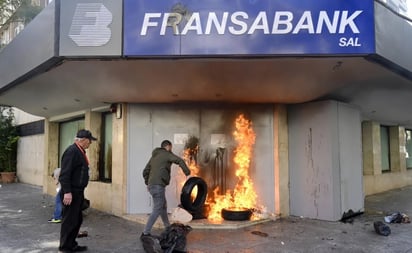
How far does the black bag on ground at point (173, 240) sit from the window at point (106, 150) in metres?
4.95

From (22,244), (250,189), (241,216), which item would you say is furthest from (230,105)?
(22,244)

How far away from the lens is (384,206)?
1072 centimetres

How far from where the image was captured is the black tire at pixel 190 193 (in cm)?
754

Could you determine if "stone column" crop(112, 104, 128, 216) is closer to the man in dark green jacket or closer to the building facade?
the building facade

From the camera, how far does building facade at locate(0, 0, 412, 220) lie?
19.1 ft

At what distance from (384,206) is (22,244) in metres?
9.64

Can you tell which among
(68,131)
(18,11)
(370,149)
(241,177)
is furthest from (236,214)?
(18,11)

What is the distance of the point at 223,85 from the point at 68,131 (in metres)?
8.13

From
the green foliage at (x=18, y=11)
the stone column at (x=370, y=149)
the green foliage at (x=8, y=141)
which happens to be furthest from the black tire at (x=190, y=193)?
the green foliage at (x=8, y=141)

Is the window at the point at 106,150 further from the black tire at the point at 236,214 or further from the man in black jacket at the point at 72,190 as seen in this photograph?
the man in black jacket at the point at 72,190

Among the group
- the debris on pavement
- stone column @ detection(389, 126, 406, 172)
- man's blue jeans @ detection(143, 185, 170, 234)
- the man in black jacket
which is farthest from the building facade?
stone column @ detection(389, 126, 406, 172)

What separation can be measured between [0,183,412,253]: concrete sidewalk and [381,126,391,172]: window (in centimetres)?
606

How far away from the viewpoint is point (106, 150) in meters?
10.5

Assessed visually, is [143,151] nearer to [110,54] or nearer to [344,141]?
[110,54]
